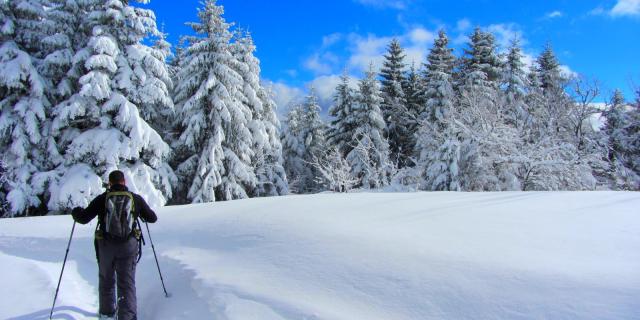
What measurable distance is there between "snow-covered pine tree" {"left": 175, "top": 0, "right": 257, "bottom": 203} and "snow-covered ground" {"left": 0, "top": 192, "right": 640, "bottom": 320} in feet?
37.5

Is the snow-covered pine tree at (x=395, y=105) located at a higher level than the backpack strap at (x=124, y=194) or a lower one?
higher

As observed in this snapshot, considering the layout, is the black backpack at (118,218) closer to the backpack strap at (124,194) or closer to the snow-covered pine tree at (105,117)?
the backpack strap at (124,194)

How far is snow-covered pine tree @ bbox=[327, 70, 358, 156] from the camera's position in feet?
93.8

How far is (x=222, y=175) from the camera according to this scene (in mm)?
20281

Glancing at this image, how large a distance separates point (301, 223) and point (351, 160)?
2035cm

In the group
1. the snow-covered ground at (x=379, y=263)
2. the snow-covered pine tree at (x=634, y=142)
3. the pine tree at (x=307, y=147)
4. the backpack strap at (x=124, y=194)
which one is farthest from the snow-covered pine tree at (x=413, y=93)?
the backpack strap at (x=124, y=194)

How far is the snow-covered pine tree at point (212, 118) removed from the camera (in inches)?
754

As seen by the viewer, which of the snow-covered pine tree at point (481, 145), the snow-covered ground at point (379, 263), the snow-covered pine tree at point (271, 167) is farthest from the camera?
the snow-covered pine tree at point (271, 167)

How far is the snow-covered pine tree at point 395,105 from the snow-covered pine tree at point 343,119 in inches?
106

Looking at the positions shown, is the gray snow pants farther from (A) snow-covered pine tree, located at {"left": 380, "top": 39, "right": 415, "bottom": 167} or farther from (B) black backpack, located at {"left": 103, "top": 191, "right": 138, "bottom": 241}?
(A) snow-covered pine tree, located at {"left": 380, "top": 39, "right": 415, "bottom": 167}

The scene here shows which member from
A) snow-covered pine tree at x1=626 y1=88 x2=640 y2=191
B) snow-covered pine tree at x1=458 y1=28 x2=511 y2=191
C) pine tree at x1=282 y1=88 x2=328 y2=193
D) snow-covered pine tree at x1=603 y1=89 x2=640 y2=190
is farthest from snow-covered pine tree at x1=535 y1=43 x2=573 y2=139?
pine tree at x1=282 y1=88 x2=328 y2=193

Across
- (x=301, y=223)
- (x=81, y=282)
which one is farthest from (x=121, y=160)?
(x=301, y=223)

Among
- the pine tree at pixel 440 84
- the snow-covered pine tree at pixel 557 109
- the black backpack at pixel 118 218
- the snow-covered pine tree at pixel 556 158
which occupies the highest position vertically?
the pine tree at pixel 440 84

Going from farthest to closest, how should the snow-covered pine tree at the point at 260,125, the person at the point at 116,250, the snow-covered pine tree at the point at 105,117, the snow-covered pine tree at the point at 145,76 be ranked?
the snow-covered pine tree at the point at 260,125 < the snow-covered pine tree at the point at 145,76 < the snow-covered pine tree at the point at 105,117 < the person at the point at 116,250
